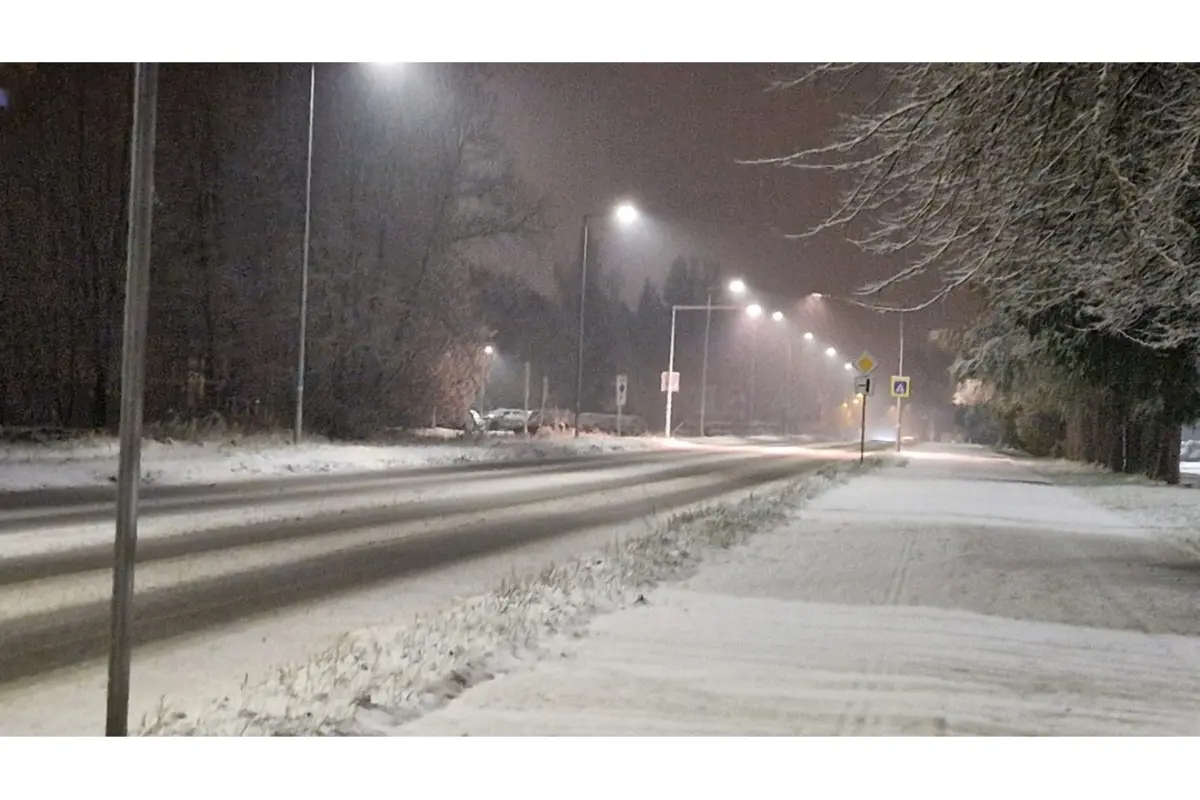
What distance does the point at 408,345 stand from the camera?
33.4 m

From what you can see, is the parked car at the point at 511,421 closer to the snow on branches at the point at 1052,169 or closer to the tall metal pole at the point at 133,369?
the snow on branches at the point at 1052,169

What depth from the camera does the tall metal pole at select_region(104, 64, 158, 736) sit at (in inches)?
189

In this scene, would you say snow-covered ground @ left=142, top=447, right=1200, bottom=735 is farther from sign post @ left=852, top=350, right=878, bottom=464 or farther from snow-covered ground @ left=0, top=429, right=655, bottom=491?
sign post @ left=852, top=350, right=878, bottom=464

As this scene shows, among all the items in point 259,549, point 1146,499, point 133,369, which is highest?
point 133,369

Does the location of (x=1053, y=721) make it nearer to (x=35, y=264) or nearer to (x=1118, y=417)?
(x=35, y=264)

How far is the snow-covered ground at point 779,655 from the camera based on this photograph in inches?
240

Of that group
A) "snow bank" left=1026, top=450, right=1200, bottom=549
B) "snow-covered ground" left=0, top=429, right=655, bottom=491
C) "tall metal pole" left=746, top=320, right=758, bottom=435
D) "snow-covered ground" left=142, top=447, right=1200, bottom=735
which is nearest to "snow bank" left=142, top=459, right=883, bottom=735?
"snow-covered ground" left=142, top=447, right=1200, bottom=735

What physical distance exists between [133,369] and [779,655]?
177 inches

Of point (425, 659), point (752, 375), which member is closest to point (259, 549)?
point (425, 659)

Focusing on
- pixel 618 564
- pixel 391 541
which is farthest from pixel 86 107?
pixel 618 564

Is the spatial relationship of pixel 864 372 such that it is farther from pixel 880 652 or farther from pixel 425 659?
pixel 425 659

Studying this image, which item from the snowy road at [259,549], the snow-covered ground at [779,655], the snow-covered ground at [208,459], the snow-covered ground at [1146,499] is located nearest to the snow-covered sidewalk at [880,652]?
the snow-covered ground at [779,655]

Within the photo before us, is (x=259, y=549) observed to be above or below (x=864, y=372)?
below

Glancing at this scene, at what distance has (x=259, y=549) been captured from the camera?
1247 centimetres
